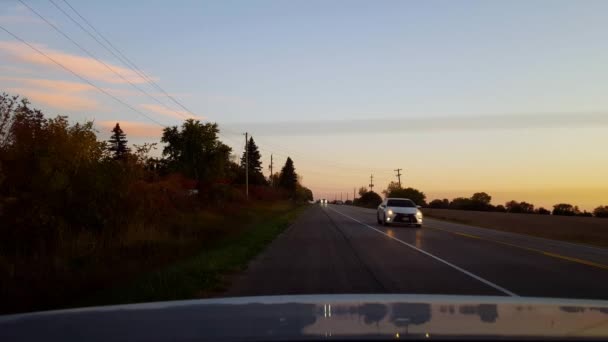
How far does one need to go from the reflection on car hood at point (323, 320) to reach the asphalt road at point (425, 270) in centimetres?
511

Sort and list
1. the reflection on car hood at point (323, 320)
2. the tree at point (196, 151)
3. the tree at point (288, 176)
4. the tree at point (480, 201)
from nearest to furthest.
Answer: the reflection on car hood at point (323, 320)
the tree at point (196, 151)
the tree at point (480, 201)
the tree at point (288, 176)

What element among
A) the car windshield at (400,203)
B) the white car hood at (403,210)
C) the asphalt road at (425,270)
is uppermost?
the car windshield at (400,203)

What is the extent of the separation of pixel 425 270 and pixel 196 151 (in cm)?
4674

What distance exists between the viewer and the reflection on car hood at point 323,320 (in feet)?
12.5

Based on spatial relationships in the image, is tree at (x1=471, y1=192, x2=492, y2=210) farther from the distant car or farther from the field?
the distant car

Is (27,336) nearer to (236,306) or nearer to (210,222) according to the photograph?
(236,306)

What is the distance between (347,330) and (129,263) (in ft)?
36.9

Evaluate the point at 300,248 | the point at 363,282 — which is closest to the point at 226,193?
the point at 300,248

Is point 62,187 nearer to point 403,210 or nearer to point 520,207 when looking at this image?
point 403,210

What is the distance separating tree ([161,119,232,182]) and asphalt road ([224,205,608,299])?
37997 millimetres

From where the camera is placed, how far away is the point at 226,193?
50500 millimetres

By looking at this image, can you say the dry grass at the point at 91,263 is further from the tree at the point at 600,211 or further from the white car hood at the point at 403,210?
the tree at the point at 600,211

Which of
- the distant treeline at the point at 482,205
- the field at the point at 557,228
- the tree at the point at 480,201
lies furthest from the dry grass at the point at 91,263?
the tree at the point at 480,201

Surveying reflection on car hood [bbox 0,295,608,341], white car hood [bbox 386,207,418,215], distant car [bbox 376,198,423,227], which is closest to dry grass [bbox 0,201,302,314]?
reflection on car hood [bbox 0,295,608,341]
